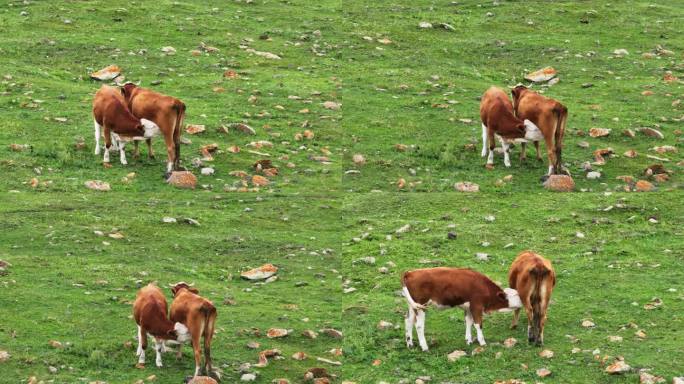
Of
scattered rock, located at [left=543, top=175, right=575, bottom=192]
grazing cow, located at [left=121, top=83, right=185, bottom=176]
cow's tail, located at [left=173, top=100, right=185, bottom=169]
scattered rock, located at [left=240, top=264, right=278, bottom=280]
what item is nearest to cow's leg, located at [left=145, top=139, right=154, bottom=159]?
grazing cow, located at [left=121, top=83, right=185, bottom=176]

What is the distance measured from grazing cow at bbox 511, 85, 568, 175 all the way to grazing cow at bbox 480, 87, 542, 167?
191mm

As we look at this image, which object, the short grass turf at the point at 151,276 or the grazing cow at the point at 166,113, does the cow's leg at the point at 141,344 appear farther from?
the grazing cow at the point at 166,113

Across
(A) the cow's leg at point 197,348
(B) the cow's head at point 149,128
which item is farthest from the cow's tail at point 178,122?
(A) the cow's leg at point 197,348

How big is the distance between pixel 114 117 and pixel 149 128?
989mm

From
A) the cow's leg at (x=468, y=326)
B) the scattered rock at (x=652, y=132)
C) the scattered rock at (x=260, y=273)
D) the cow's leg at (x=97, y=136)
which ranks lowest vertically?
the scattered rock at (x=652, y=132)

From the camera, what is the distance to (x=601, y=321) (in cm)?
2683

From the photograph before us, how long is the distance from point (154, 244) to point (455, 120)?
1146 centimetres

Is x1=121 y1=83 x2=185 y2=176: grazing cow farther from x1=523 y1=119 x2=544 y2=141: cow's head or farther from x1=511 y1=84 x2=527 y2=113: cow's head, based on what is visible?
x1=523 y1=119 x2=544 y2=141: cow's head

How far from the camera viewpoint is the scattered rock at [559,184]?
3488cm

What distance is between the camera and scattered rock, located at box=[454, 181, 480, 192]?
3491cm

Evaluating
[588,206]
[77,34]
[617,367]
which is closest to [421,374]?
[617,367]

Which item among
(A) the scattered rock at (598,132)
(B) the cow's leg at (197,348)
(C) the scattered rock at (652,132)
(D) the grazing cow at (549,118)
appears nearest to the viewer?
(B) the cow's leg at (197,348)

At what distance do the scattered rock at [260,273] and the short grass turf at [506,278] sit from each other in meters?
1.59

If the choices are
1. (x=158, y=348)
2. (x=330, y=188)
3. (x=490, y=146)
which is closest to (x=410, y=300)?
(x=158, y=348)
